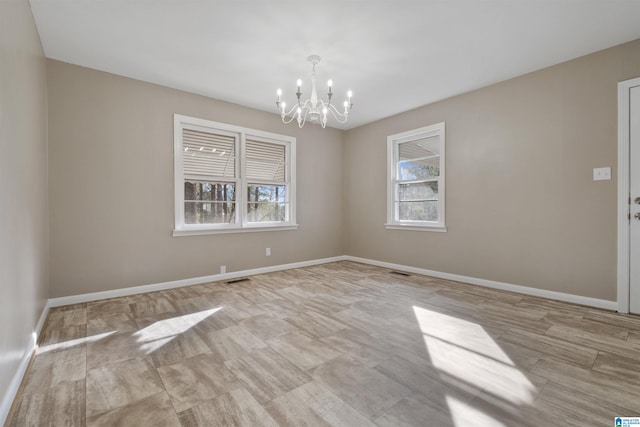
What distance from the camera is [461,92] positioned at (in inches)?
159

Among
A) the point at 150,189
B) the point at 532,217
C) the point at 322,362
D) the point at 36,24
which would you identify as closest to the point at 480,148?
the point at 532,217

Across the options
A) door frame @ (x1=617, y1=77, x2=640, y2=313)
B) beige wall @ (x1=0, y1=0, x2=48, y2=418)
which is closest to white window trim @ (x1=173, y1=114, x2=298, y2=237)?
beige wall @ (x1=0, y1=0, x2=48, y2=418)

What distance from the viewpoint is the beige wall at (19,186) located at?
1567mm

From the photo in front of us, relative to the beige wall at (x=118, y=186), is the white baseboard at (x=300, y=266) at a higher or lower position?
lower

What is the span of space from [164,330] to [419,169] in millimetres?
4181

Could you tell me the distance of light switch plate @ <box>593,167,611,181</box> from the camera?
2957mm

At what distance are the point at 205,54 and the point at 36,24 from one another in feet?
4.61

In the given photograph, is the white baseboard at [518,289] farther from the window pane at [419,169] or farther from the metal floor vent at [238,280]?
the metal floor vent at [238,280]

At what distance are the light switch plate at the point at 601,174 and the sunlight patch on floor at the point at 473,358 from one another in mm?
2112

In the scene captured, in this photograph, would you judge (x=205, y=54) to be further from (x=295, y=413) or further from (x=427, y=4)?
(x=295, y=413)

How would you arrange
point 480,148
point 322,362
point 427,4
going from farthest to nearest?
point 480,148, point 427,4, point 322,362

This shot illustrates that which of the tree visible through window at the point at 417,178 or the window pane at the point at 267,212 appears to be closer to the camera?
the tree visible through window at the point at 417,178

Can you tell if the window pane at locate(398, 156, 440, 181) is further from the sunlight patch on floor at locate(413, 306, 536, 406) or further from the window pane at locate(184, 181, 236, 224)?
the window pane at locate(184, 181, 236, 224)

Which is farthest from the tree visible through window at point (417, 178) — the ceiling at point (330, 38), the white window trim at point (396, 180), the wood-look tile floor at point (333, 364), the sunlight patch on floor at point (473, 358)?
the sunlight patch on floor at point (473, 358)
